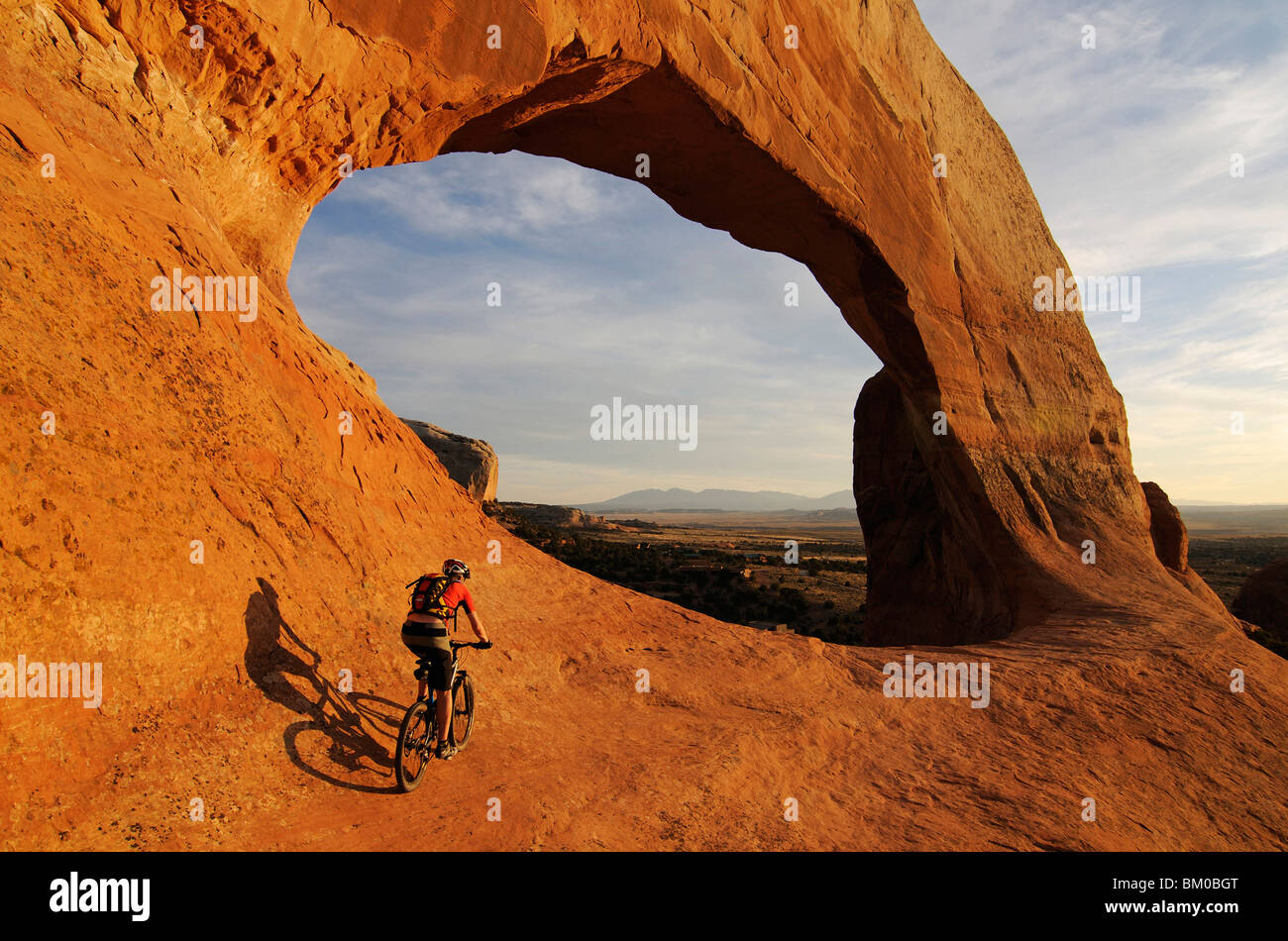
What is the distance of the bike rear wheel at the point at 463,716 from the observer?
→ 474 centimetres

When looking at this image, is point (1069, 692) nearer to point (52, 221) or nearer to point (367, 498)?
point (367, 498)

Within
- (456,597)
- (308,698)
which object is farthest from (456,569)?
(308,698)

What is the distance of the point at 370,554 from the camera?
5.66 metres

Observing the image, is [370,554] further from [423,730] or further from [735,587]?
[735,587]

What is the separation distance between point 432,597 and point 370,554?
1443mm

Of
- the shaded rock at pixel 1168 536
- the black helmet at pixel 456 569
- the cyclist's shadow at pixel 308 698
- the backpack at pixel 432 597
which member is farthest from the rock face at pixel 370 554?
the shaded rock at pixel 1168 536

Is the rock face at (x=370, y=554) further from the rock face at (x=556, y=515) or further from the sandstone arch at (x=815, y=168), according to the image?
the rock face at (x=556, y=515)

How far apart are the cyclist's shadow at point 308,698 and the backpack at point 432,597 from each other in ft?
2.63

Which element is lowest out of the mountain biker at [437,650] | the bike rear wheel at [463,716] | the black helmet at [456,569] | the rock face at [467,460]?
the bike rear wheel at [463,716]

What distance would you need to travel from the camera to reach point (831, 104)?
11.2m
